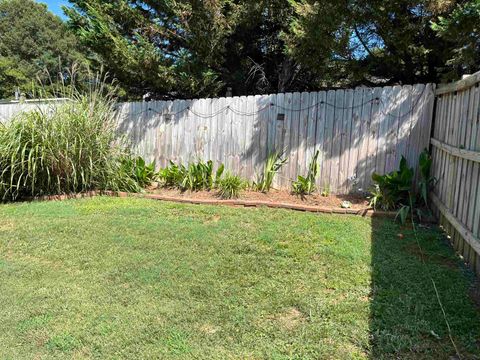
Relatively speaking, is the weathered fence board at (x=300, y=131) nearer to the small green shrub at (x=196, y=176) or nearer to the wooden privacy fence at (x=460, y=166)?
the wooden privacy fence at (x=460, y=166)

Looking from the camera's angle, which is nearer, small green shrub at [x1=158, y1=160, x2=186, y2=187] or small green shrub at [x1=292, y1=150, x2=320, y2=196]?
small green shrub at [x1=292, y1=150, x2=320, y2=196]

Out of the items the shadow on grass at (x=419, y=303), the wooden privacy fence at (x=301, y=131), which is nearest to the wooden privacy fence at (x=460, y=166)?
the shadow on grass at (x=419, y=303)

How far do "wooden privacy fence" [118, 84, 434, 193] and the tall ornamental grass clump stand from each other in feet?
3.33

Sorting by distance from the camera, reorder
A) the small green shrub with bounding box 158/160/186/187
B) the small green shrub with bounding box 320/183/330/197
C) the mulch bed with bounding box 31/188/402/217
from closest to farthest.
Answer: the mulch bed with bounding box 31/188/402/217 → the small green shrub with bounding box 320/183/330/197 → the small green shrub with bounding box 158/160/186/187

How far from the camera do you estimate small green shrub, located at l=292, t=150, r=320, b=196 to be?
5863 mm

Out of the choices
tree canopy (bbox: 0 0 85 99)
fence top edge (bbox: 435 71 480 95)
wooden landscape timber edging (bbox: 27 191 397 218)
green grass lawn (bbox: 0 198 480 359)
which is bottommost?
green grass lawn (bbox: 0 198 480 359)

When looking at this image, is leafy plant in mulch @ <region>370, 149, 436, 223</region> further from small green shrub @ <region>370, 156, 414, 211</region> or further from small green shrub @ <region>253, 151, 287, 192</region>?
small green shrub @ <region>253, 151, 287, 192</region>

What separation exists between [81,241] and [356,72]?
523 centimetres

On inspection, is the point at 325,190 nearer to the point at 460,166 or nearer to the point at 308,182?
the point at 308,182

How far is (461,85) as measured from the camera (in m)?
3.88

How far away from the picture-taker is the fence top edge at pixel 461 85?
338 cm

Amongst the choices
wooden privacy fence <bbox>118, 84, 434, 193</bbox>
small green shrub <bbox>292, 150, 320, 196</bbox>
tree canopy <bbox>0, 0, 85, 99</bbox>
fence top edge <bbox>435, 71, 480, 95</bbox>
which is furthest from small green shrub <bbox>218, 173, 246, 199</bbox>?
tree canopy <bbox>0, 0, 85, 99</bbox>

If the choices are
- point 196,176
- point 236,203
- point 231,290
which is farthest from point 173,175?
point 231,290

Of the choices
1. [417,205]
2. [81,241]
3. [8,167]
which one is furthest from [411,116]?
[8,167]
